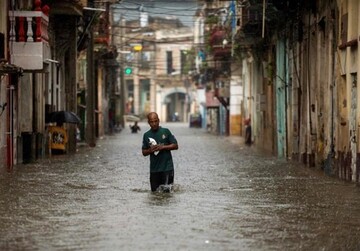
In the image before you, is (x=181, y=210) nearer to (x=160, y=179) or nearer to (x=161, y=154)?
(x=161, y=154)

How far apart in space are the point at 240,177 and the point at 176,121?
9517cm

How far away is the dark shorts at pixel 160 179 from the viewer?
59.4 feet

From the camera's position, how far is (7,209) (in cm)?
1554

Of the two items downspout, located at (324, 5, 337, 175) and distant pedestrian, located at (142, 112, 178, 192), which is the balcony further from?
distant pedestrian, located at (142, 112, 178, 192)

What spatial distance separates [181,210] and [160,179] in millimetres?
2940

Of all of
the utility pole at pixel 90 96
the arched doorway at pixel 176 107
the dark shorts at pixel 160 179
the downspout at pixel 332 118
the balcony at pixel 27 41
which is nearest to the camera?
the dark shorts at pixel 160 179

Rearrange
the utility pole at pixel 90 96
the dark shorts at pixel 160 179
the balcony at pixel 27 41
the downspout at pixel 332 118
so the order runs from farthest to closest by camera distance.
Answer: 1. the utility pole at pixel 90 96
2. the balcony at pixel 27 41
3. the downspout at pixel 332 118
4. the dark shorts at pixel 160 179

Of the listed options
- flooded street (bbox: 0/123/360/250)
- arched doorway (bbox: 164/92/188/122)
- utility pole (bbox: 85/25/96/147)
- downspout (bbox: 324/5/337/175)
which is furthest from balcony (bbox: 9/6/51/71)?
arched doorway (bbox: 164/92/188/122)

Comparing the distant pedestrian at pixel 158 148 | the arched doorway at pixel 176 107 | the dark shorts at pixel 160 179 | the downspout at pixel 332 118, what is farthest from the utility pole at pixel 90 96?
the arched doorway at pixel 176 107

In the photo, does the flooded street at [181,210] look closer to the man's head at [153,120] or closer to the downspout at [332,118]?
the downspout at [332,118]

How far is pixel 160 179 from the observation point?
18.2 meters

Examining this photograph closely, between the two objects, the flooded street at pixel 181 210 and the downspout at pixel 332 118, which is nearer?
the flooded street at pixel 181 210

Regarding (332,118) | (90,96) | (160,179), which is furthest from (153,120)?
(90,96)

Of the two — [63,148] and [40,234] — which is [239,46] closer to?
[63,148]
